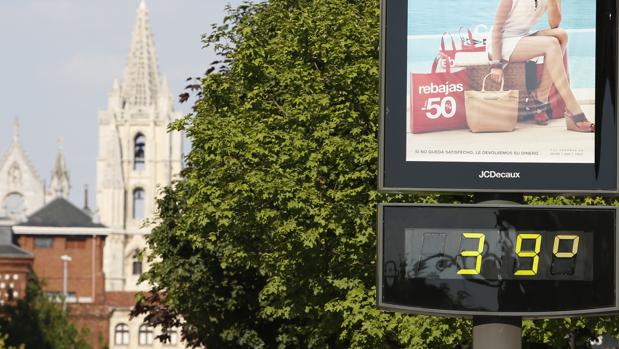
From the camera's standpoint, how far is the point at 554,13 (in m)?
19.8

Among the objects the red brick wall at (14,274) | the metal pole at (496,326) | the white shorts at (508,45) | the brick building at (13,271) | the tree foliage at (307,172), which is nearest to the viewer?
the white shorts at (508,45)

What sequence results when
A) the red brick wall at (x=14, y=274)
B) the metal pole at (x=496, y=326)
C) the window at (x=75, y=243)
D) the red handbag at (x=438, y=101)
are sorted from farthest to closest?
the window at (x=75, y=243), the red brick wall at (x=14, y=274), the metal pole at (x=496, y=326), the red handbag at (x=438, y=101)

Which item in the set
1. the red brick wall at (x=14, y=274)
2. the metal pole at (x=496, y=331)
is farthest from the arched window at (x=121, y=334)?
the metal pole at (x=496, y=331)

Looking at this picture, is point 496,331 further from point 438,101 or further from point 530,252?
point 438,101

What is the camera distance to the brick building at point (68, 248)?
17150 centimetres

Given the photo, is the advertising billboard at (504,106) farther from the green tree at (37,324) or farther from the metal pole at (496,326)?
the green tree at (37,324)

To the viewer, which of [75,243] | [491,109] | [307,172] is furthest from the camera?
[75,243]

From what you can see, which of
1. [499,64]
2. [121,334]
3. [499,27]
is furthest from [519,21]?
[121,334]

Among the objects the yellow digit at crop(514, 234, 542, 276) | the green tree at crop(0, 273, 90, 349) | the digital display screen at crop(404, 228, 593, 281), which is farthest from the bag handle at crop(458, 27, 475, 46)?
the green tree at crop(0, 273, 90, 349)

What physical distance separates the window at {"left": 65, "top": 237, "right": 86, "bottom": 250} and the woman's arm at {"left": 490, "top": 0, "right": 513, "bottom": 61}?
160m

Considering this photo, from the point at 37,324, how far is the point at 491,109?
108475mm

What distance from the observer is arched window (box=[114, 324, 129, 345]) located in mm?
150750

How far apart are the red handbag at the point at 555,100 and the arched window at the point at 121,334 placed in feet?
436

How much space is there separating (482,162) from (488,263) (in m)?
1.12
